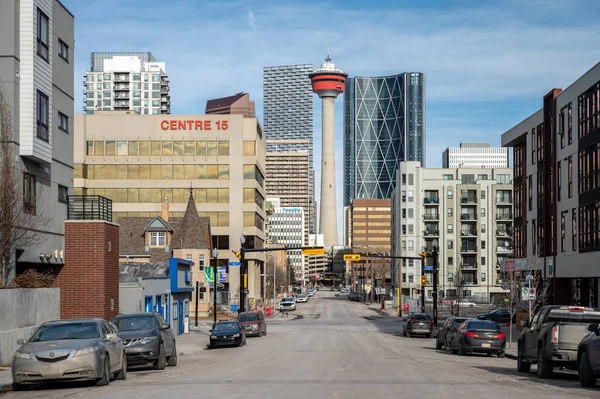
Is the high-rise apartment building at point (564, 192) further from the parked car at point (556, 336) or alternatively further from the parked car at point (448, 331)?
the parked car at point (556, 336)

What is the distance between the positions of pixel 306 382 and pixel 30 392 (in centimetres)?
649

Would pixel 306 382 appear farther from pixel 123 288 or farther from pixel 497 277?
pixel 497 277

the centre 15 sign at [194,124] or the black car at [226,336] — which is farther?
the centre 15 sign at [194,124]

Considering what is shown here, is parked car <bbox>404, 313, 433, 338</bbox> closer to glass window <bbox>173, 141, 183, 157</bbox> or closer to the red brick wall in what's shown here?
the red brick wall

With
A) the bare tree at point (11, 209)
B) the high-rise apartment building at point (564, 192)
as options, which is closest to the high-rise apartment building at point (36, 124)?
the bare tree at point (11, 209)

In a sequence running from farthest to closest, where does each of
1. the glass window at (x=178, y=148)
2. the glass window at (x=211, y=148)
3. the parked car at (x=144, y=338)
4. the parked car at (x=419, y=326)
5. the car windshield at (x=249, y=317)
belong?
the glass window at (x=211, y=148)
the glass window at (x=178, y=148)
the parked car at (x=419, y=326)
the car windshield at (x=249, y=317)
the parked car at (x=144, y=338)

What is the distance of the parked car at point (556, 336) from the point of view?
22812 millimetres

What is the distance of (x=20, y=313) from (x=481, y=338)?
17.8m

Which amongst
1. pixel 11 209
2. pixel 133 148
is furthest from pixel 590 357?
pixel 133 148

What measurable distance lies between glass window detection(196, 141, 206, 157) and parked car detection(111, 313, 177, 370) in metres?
84.1

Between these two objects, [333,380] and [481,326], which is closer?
[333,380]

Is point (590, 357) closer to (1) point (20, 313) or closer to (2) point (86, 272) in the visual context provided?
(1) point (20, 313)

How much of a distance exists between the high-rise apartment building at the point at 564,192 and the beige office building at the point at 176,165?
4997 centimetres

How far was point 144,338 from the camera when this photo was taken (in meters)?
26.5
